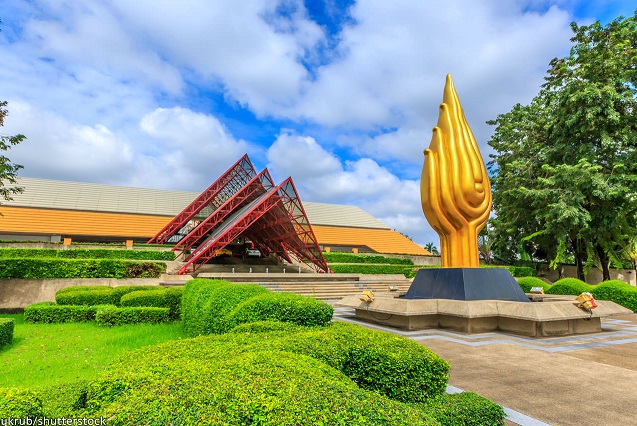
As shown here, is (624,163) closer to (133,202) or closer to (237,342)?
(237,342)

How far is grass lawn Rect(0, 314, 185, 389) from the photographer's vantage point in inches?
236

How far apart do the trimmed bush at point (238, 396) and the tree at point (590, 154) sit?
22.5m

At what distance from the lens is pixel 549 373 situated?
6.00 metres

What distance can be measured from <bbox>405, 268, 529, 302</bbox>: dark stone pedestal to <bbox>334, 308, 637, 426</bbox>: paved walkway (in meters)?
1.39

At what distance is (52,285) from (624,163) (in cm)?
3055

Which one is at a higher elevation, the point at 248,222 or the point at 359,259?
the point at 248,222

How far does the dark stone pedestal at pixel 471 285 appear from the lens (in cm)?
1076

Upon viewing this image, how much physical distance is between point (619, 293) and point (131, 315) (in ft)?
58.7

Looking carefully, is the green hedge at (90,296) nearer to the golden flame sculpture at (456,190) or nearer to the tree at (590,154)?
the golden flame sculpture at (456,190)

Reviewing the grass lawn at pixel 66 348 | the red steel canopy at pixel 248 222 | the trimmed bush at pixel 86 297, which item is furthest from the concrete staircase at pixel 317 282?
the grass lawn at pixel 66 348

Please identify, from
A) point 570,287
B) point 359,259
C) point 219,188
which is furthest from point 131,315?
point 359,259

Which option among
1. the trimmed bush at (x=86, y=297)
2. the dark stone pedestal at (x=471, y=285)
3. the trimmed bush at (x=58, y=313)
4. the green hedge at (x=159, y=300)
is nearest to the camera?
the dark stone pedestal at (x=471, y=285)

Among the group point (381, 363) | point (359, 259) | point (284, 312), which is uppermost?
point (359, 259)

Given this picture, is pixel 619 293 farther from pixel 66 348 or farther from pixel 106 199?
pixel 106 199
